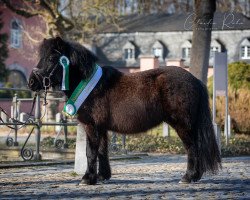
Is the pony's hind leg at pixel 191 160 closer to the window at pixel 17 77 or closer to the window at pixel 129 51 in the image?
the window at pixel 17 77

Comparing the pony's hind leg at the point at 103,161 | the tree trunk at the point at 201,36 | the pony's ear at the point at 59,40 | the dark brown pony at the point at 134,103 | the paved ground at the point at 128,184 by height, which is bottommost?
the paved ground at the point at 128,184

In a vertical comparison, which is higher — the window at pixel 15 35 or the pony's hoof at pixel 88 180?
the window at pixel 15 35

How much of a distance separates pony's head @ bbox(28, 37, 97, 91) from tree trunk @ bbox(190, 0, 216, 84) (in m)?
9.67

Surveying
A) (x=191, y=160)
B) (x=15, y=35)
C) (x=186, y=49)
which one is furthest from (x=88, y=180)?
(x=186, y=49)

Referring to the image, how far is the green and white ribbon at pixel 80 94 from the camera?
10.1m

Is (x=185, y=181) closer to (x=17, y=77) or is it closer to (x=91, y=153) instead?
(x=91, y=153)

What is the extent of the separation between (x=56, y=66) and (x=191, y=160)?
2578 mm

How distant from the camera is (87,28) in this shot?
37.9 m

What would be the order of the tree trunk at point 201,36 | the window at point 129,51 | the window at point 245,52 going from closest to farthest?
1. the tree trunk at point 201,36
2. the window at point 245,52
3. the window at point 129,51

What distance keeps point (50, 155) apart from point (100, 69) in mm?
6685

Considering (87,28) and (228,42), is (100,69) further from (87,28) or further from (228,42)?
(228,42)

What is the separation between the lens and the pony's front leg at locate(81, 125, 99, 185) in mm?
10023

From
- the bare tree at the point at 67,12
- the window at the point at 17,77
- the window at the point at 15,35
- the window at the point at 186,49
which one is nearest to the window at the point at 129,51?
the window at the point at 186,49

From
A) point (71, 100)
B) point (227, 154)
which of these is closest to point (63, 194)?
point (71, 100)
